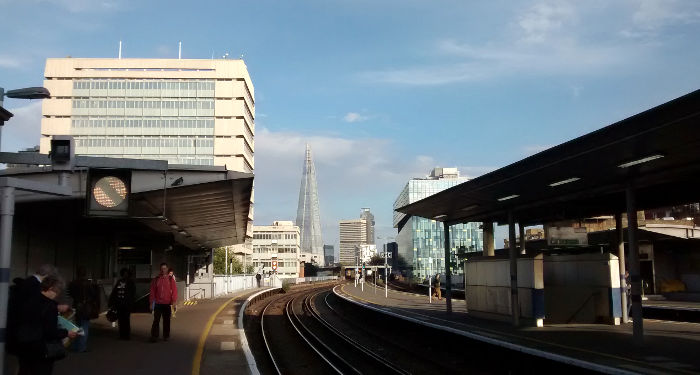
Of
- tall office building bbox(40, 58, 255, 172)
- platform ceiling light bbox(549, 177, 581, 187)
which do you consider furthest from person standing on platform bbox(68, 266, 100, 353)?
tall office building bbox(40, 58, 255, 172)

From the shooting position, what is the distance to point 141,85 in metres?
110

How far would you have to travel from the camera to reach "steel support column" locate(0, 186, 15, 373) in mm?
6078

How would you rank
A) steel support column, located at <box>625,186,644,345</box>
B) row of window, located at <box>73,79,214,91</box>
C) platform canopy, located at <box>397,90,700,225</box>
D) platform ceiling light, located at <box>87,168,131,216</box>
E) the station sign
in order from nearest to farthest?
platform ceiling light, located at <box>87,168,131,216</box> → platform canopy, located at <box>397,90,700,225</box> → steel support column, located at <box>625,186,644,345</box> → the station sign → row of window, located at <box>73,79,214,91</box>

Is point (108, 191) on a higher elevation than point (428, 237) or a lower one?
lower

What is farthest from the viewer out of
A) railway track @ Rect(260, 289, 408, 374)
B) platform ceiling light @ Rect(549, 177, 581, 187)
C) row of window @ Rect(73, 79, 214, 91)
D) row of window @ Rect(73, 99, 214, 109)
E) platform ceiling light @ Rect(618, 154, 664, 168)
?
row of window @ Rect(73, 79, 214, 91)

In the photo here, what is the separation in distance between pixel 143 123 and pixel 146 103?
12.0 feet

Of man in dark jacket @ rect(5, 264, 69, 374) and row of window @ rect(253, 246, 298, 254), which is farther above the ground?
row of window @ rect(253, 246, 298, 254)

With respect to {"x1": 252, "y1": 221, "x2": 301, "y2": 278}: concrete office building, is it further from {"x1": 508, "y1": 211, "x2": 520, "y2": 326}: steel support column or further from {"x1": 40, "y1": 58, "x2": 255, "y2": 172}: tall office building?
{"x1": 508, "y1": 211, "x2": 520, "y2": 326}: steel support column

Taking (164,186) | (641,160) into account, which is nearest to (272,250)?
(164,186)

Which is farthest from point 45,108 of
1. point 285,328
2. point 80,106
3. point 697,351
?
point 697,351

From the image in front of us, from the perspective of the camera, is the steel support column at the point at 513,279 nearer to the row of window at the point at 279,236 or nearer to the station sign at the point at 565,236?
the station sign at the point at 565,236

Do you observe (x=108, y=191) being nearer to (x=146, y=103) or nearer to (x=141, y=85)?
(x=146, y=103)

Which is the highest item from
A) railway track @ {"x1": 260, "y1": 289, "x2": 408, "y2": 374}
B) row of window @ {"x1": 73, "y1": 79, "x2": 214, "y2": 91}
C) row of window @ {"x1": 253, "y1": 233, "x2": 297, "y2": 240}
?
row of window @ {"x1": 73, "y1": 79, "x2": 214, "y2": 91}

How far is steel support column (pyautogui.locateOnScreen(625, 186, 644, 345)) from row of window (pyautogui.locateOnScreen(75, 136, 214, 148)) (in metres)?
101
